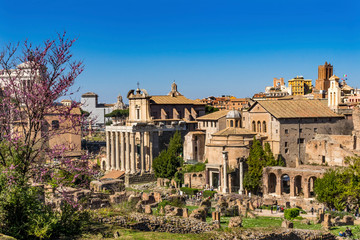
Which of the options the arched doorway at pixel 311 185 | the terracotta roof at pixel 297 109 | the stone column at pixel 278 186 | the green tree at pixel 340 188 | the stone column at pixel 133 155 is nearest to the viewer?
the green tree at pixel 340 188

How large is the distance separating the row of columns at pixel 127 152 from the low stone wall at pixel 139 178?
61.4 inches

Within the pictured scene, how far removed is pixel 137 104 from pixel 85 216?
161ft

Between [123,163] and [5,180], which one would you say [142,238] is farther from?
[123,163]

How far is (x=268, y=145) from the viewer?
157ft

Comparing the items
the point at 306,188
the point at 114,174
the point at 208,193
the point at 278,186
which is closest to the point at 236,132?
the point at 208,193

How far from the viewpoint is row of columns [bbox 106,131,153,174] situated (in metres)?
59.5

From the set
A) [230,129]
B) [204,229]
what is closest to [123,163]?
[230,129]

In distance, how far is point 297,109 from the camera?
52.0m

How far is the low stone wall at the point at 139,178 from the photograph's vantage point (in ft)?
183

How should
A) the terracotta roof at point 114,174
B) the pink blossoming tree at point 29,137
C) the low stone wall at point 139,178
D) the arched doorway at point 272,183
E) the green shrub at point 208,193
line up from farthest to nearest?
the terracotta roof at point 114,174 → the low stone wall at point 139,178 → the arched doorway at point 272,183 → the green shrub at point 208,193 → the pink blossoming tree at point 29,137

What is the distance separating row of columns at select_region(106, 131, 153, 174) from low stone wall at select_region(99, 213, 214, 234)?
39607 millimetres

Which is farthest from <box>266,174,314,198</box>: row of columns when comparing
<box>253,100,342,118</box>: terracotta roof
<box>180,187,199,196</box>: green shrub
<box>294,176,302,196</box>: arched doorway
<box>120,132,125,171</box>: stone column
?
<box>120,132,125,171</box>: stone column

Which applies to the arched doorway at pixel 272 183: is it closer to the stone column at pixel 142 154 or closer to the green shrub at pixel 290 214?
the green shrub at pixel 290 214

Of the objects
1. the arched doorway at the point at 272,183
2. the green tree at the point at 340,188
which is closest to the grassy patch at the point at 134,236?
the green tree at the point at 340,188
